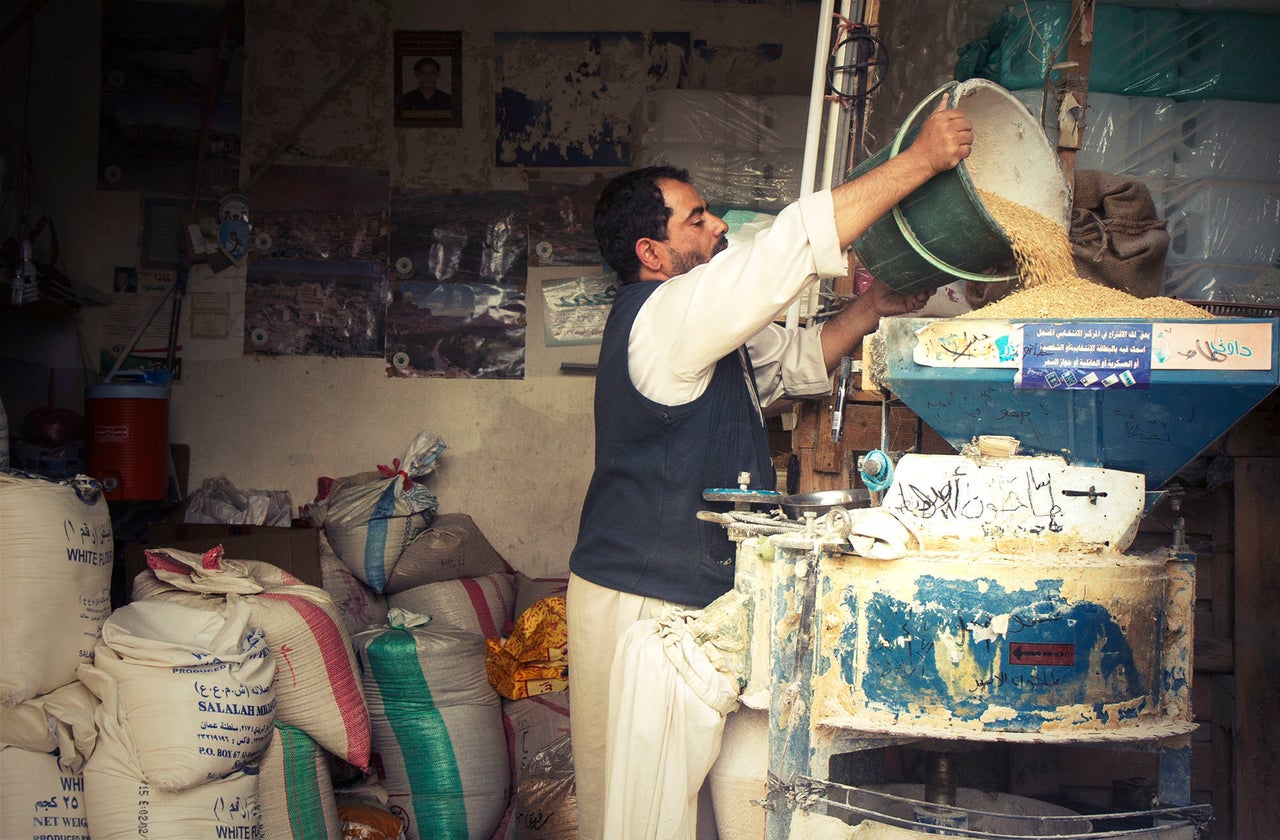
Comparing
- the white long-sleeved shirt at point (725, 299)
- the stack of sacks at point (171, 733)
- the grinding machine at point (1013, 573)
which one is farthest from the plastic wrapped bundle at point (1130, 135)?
the stack of sacks at point (171, 733)

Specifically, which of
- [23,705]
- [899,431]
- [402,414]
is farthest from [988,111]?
[402,414]

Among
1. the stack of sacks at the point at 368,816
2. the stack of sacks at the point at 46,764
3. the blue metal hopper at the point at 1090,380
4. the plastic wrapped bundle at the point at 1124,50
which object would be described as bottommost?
the stack of sacks at the point at 368,816

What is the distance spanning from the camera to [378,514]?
3717 millimetres

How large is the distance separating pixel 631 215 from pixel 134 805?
1.67 meters

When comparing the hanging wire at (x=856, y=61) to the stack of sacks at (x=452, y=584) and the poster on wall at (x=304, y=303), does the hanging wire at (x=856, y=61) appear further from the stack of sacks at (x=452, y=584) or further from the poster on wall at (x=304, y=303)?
the poster on wall at (x=304, y=303)

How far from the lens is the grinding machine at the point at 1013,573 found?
1622 mm

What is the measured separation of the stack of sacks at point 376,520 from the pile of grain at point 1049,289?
2.31 meters

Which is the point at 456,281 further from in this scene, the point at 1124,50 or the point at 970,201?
the point at 970,201

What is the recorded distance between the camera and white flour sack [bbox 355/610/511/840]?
3.21m

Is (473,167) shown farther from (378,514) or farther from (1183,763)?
(1183,763)

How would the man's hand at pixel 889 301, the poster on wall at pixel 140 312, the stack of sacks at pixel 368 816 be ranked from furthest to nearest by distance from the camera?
the poster on wall at pixel 140 312
the stack of sacks at pixel 368 816
the man's hand at pixel 889 301

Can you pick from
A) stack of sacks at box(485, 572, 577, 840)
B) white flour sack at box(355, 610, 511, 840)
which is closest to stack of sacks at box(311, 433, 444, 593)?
white flour sack at box(355, 610, 511, 840)

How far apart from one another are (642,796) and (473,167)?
9.67 ft

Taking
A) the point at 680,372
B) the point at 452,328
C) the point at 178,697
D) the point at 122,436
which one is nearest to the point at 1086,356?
the point at 680,372
